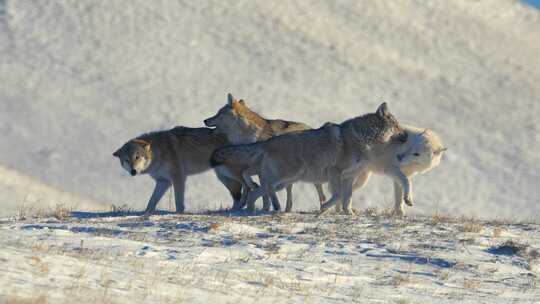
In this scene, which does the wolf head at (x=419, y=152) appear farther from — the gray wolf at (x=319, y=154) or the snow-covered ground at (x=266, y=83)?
the snow-covered ground at (x=266, y=83)

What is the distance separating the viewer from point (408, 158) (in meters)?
13.8

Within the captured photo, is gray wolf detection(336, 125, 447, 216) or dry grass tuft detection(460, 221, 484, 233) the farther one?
gray wolf detection(336, 125, 447, 216)

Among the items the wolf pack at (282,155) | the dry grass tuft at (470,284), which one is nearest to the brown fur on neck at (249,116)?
the wolf pack at (282,155)

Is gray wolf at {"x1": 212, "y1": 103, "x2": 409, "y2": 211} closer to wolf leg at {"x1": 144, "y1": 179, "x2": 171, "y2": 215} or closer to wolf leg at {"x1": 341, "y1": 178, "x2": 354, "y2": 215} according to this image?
wolf leg at {"x1": 341, "y1": 178, "x2": 354, "y2": 215}

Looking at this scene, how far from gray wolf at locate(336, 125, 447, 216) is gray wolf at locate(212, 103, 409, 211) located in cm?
12

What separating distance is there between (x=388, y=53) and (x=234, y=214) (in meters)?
26.9

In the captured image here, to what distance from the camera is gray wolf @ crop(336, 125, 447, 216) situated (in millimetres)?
13586

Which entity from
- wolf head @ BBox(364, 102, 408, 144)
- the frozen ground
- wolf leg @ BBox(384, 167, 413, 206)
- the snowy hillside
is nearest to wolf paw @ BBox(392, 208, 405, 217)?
wolf leg @ BBox(384, 167, 413, 206)

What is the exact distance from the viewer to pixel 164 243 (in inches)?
409

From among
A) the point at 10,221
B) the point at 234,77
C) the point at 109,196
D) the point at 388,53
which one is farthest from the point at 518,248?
the point at 388,53

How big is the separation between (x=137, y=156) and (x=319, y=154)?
2442 millimetres

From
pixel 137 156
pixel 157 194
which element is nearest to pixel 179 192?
pixel 157 194

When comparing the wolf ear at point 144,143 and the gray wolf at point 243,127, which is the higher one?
the gray wolf at point 243,127

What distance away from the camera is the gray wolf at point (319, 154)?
13.0 m
